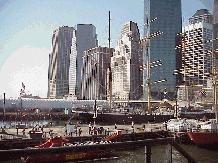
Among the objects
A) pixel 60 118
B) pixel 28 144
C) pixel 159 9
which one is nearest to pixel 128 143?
pixel 28 144

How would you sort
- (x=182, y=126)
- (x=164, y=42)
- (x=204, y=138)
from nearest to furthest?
(x=204, y=138) → (x=182, y=126) → (x=164, y=42)

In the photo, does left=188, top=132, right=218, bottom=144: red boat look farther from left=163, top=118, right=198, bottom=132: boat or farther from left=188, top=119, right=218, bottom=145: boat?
left=163, top=118, right=198, bottom=132: boat

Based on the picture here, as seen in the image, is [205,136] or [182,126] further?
[182,126]

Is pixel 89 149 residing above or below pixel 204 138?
above

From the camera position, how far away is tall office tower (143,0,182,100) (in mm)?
177500

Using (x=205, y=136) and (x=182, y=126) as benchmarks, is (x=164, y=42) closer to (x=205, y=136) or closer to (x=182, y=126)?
(x=182, y=126)

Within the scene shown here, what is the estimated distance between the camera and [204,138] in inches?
1233

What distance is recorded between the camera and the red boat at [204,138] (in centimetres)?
3113

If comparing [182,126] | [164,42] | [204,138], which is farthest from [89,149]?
[164,42]

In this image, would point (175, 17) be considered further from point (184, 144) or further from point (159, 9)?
point (184, 144)

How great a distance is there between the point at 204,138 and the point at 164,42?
516 feet

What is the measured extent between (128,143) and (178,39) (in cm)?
20564

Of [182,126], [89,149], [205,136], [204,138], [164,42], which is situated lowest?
[204,138]

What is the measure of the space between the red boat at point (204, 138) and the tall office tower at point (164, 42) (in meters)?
143
